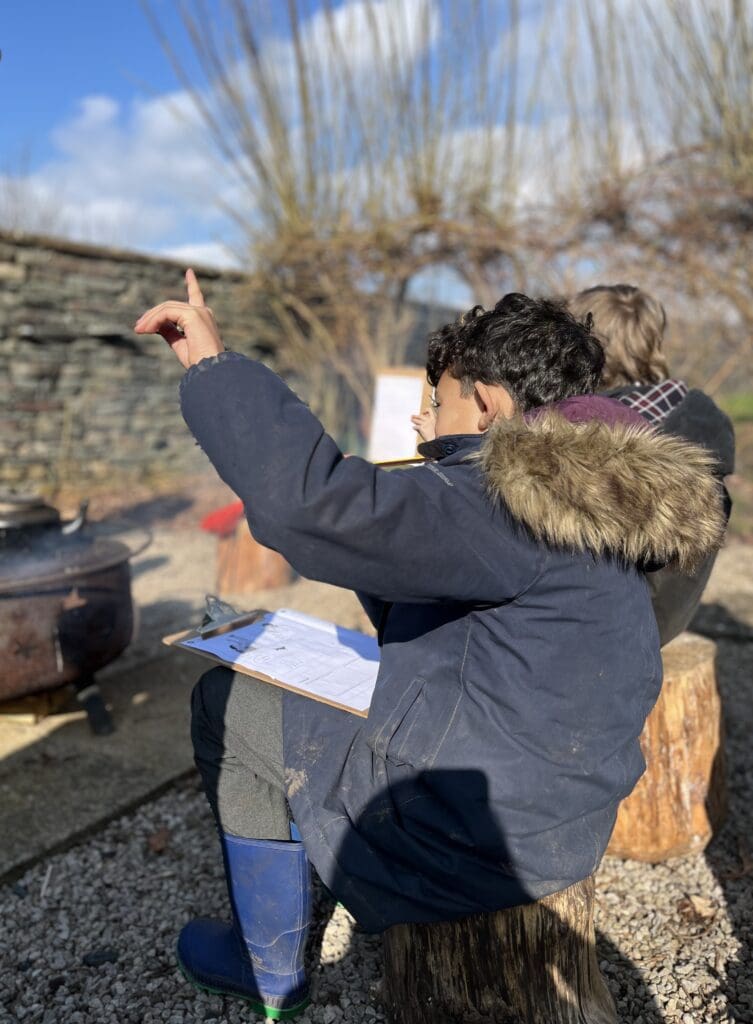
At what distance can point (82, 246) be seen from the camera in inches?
312

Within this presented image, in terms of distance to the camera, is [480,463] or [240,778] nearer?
[480,463]

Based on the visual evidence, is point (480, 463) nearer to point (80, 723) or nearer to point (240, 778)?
point (240, 778)

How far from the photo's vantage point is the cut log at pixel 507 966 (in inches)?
66.9

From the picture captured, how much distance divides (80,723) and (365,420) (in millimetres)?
6389

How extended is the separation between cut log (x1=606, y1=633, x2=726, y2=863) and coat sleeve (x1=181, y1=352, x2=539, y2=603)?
1.55m

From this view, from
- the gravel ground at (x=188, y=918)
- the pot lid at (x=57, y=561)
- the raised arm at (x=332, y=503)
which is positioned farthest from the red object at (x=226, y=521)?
the raised arm at (x=332, y=503)

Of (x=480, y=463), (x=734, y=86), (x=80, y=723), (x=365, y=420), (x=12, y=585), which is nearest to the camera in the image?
(x=480, y=463)

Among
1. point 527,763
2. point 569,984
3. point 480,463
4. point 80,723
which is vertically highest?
point 480,463

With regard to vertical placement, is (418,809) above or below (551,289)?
below

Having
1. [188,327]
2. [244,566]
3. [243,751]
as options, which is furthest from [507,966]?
[244,566]

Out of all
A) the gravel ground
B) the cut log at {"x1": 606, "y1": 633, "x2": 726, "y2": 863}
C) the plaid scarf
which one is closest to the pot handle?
the gravel ground

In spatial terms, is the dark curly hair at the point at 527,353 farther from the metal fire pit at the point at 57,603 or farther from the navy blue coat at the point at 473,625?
the metal fire pit at the point at 57,603

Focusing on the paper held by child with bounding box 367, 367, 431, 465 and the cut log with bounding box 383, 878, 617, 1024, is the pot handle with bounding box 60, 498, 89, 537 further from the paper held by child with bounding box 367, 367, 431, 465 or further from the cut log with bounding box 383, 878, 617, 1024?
the paper held by child with bounding box 367, 367, 431, 465

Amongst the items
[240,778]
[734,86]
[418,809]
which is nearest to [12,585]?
[240,778]
